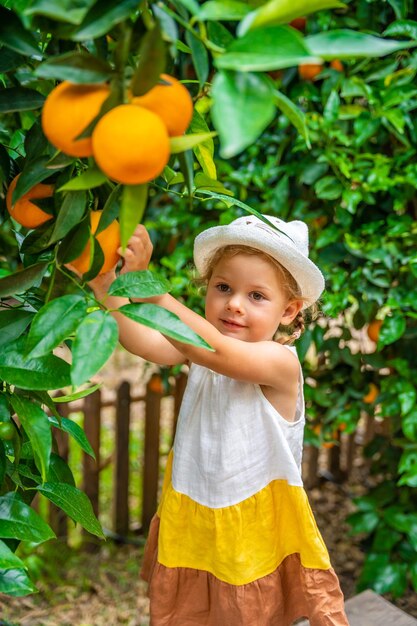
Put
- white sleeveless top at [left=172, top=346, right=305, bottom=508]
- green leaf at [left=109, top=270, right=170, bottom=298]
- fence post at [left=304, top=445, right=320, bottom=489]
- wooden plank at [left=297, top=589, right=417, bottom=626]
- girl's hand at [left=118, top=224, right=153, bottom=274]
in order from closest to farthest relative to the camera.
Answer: green leaf at [left=109, top=270, right=170, bottom=298] → girl's hand at [left=118, top=224, right=153, bottom=274] → white sleeveless top at [left=172, top=346, right=305, bottom=508] → wooden plank at [left=297, top=589, right=417, bottom=626] → fence post at [left=304, top=445, right=320, bottom=489]

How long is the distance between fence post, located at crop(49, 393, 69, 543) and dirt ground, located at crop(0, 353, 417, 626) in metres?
0.06

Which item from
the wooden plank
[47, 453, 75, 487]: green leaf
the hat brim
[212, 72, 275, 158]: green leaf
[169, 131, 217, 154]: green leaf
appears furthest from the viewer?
the wooden plank

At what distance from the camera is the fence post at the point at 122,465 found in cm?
268

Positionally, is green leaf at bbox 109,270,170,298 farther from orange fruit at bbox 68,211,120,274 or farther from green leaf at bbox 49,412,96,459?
green leaf at bbox 49,412,96,459

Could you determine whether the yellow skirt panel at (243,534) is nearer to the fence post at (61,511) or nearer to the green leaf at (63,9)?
the green leaf at (63,9)

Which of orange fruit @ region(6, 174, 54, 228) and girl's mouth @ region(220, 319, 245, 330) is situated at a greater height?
orange fruit @ region(6, 174, 54, 228)

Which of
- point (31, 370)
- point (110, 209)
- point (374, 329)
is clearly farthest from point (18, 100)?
point (374, 329)

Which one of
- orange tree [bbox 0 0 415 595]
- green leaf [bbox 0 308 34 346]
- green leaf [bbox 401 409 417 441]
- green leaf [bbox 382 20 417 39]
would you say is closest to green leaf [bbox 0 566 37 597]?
orange tree [bbox 0 0 415 595]

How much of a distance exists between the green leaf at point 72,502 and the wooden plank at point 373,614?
3.04 feet

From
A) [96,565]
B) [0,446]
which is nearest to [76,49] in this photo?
[0,446]

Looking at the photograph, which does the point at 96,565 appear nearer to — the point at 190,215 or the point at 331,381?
the point at 331,381

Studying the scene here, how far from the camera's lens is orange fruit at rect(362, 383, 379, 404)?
214cm

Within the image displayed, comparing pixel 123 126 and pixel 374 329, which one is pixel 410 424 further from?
pixel 123 126

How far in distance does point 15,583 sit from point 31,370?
26 centimetres
